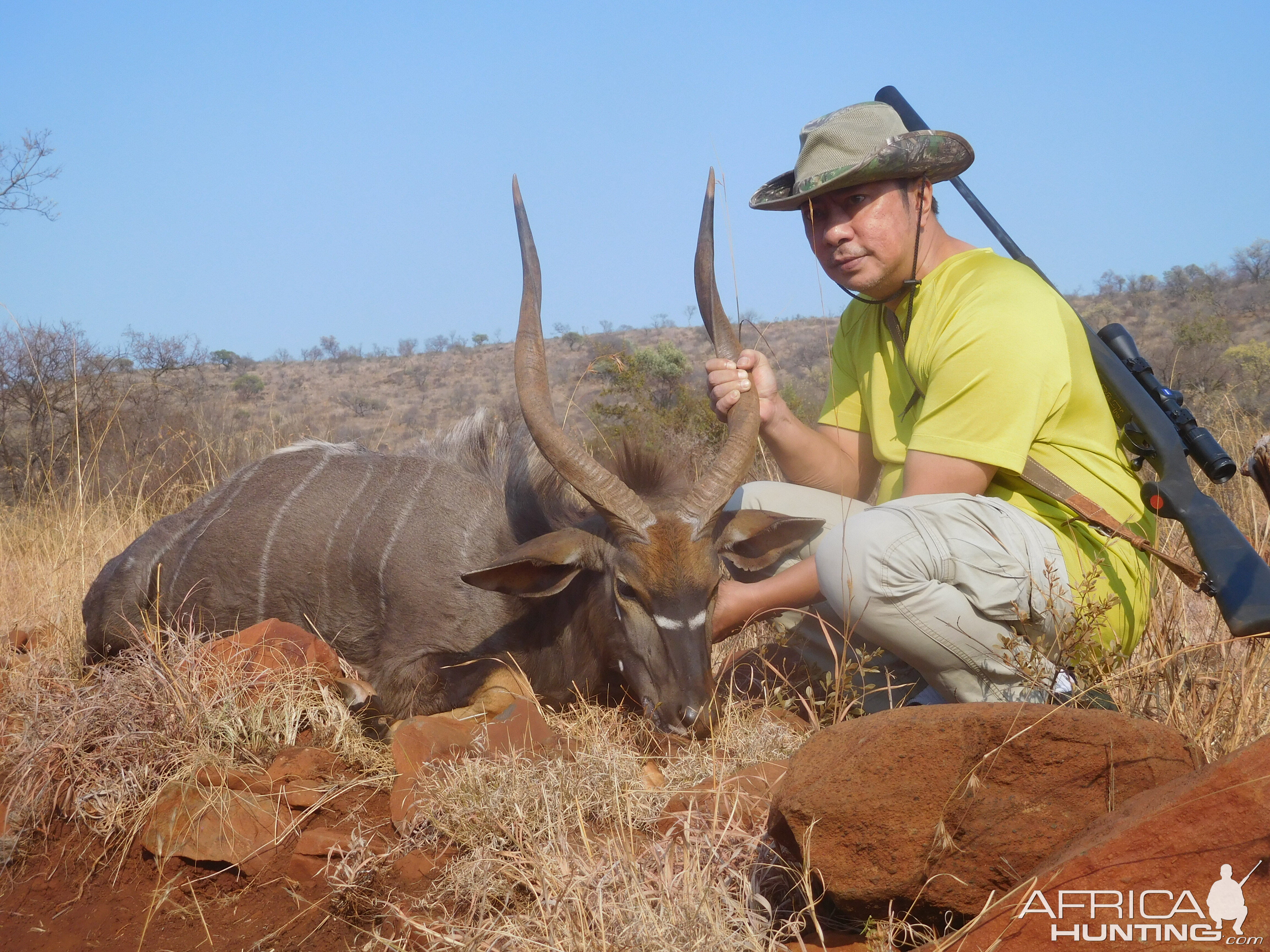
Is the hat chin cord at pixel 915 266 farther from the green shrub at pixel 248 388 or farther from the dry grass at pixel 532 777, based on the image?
the green shrub at pixel 248 388

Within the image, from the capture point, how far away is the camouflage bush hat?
3.48m

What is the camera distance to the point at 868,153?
11.6ft

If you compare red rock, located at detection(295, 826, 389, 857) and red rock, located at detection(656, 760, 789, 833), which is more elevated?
red rock, located at detection(656, 760, 789, 833)

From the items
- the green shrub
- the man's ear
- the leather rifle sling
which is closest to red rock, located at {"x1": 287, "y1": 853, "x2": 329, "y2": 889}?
the man's ear

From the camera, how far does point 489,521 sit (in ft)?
14.5

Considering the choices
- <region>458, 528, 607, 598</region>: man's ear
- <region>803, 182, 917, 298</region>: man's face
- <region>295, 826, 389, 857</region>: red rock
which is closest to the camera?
<region>295, 826, 389, 857</region>: red rock

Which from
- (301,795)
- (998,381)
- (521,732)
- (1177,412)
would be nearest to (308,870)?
(301,795)

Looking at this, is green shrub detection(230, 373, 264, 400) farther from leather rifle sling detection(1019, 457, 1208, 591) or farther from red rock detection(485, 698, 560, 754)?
leather rifle sling detection(1019, 457, 1208, 591)

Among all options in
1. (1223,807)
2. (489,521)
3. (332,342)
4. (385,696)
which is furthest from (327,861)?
(332,342)

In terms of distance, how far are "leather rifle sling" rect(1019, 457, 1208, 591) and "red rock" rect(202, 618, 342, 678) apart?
102 inches

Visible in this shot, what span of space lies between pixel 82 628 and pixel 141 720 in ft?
6.81

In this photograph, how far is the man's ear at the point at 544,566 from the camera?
370 cm

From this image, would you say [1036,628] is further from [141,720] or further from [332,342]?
[332,342]

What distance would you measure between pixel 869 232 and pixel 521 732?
210cm
